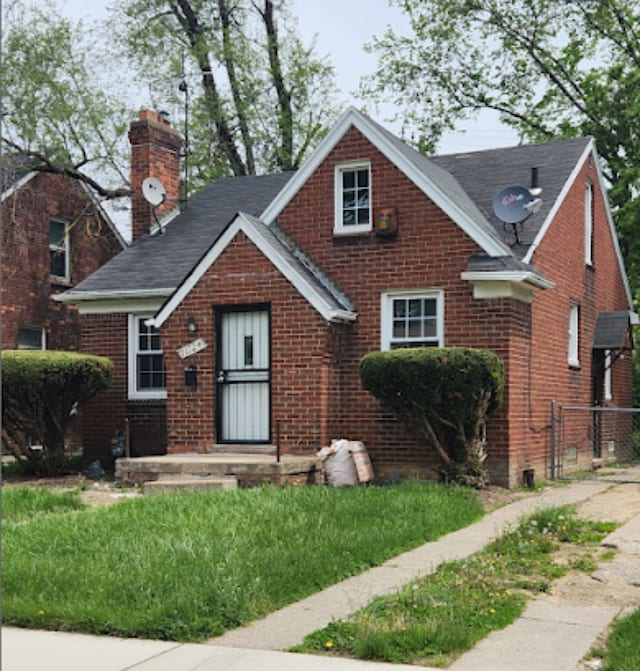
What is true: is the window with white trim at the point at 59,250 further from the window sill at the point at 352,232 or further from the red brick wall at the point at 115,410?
the window sill at the point at 352,232

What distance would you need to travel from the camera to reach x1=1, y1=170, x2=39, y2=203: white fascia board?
21.9 m

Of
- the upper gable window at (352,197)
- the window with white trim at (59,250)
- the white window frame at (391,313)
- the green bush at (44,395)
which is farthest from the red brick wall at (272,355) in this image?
the window with white trim at (59,250)

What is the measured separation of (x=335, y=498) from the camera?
1062cm

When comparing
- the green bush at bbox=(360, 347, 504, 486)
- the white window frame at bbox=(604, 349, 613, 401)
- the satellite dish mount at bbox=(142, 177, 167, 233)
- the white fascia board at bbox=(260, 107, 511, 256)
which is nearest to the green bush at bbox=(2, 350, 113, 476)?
the white fascia board at bbox=(260, 107, 511, 256)

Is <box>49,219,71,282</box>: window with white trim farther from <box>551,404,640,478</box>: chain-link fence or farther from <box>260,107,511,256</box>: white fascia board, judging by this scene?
<box>551,404,640,478</box>: chain-link fence

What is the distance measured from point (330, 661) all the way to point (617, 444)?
667 inches

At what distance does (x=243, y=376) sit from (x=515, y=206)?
5154mm

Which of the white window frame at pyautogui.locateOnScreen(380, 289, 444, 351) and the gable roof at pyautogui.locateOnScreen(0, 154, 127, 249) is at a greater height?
the gable roof at pyautogui.locateOnScreen(0, 154, 127, 249)

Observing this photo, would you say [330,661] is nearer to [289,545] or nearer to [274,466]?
[289,545]

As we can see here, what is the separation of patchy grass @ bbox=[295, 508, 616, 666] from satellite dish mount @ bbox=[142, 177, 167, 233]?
40.5ft

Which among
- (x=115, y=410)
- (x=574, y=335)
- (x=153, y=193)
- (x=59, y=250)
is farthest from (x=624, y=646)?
(x=59, y=250)

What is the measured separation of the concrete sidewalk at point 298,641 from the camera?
511 centimetres

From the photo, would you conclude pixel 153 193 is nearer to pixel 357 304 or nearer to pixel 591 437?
pixel 357 304

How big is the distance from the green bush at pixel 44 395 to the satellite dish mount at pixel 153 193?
4391 millimetres
